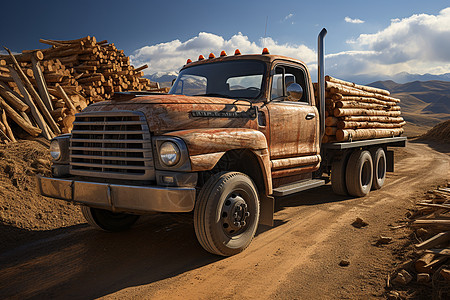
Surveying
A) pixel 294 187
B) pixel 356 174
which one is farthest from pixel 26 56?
pixel 356 174

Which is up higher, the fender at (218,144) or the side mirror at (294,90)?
the side mirror at (294,90)

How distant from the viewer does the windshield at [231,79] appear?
489cm

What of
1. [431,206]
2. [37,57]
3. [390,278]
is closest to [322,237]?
[390,278]

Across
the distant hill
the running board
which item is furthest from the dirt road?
the distant hill

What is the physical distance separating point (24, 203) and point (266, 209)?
4057 mm

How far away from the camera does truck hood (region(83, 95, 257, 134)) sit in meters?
3.67

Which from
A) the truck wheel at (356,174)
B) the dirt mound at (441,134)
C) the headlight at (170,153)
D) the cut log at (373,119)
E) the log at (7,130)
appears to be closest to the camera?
the headlight at (170,153)

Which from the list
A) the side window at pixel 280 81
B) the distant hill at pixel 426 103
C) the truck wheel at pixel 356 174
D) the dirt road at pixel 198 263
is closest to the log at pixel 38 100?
the dirt road at pixel 198 263

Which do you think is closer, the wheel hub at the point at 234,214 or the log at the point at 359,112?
the wheel hub at the point at 234,214

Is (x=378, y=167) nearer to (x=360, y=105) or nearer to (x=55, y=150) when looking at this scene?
(x=360, y=105)

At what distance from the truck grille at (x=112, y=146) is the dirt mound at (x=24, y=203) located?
1.92 metres

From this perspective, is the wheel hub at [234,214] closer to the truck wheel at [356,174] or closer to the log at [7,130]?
the truck wheel at [356,174]

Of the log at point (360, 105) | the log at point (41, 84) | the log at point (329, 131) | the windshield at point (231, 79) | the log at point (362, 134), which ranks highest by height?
the log at point (41, 84)

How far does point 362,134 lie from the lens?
745 cm
